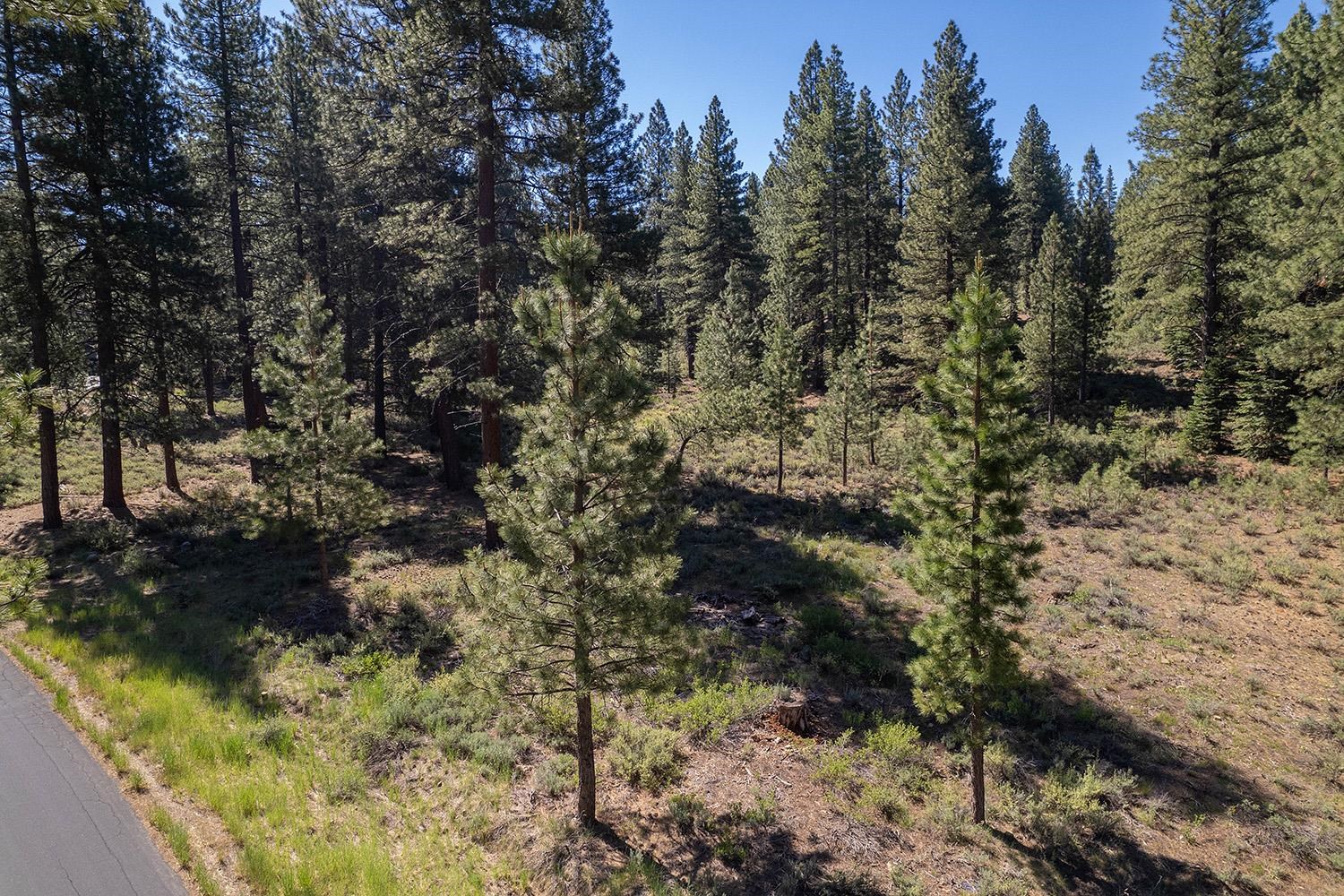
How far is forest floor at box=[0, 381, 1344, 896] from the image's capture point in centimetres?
809

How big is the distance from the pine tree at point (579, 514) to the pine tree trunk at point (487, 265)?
7026mm

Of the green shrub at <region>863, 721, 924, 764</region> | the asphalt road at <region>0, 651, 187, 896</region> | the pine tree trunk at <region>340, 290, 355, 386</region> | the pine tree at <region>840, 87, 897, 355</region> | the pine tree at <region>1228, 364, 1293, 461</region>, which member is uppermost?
the pine tree at <region>840, 87, 897, 355</region>

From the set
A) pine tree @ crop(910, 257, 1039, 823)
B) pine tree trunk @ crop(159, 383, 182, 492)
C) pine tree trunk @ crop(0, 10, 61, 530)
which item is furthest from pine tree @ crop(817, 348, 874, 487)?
pine tree trunk @ crop(0, 10, 61, 530)

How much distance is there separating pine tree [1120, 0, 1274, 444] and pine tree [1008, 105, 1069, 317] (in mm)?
24782

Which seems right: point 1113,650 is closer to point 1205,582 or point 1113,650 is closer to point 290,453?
point 1205,582

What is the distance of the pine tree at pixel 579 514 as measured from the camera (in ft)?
25.7

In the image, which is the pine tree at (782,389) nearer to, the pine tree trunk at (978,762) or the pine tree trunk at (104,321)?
the pine tree trunk at (978,762)

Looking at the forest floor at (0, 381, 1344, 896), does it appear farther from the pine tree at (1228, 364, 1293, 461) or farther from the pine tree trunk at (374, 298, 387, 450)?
the pine tree trunk at (374, 298, 387, 450)

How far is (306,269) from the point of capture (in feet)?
81.3

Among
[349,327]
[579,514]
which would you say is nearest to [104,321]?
[349,327]

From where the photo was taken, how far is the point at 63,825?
754 cm

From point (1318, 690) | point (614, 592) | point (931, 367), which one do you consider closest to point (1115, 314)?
point (931, 367)

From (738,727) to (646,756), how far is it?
1.97 metres

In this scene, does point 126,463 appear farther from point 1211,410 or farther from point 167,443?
point 1211,410
